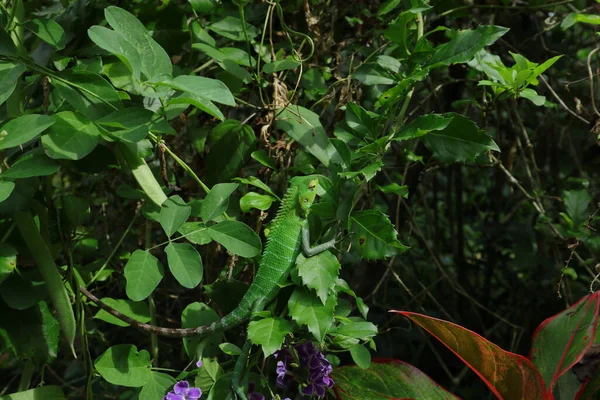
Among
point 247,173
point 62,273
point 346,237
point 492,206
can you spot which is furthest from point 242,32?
point 492,206

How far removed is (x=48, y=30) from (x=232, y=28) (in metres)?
0.42

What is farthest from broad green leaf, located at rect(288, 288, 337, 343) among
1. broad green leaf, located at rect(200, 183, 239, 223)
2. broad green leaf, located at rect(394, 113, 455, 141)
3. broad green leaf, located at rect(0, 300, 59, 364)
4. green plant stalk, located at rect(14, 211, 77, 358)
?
broad green leaf, located at rect(0, 300, 59, 364)

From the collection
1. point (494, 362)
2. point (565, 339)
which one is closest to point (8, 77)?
point (494, 362)

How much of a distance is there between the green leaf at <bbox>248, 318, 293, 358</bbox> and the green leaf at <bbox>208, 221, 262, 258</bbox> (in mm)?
129

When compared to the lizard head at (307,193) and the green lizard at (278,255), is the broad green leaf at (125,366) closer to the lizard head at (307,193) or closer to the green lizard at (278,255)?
the green lizard at (278,255)

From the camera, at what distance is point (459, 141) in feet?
4.11

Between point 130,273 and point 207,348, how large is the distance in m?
0.28

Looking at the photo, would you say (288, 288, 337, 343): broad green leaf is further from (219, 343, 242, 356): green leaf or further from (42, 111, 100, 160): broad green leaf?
(42, 111, 100, 160): broad green leaf

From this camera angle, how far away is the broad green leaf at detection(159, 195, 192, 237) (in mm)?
1229

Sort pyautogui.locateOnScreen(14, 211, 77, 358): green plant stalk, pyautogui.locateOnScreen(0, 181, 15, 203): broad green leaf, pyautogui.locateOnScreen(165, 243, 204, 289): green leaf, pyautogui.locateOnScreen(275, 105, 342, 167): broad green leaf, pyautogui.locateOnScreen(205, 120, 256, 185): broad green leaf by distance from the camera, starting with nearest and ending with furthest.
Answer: pyautogui.locateOnScreen(0, 181, 15, 203): broad green leaf < pyautogui.locateOnScreen(165, 243, 204, 289): green leaf < pyautogui.locateOnScreen(14, 211, 77, 358): green plant stalk < pyautogui.locateOnScreen(275, 105, 342, 167): broad green leaf < pyautogui.locateOnScreen(205, 120, 256, 185): broad green leaf

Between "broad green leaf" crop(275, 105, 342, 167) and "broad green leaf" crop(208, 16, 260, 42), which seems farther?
"broad green leaf" crop(208, 16, 260, 42)

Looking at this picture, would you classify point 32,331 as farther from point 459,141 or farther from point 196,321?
point 459,141

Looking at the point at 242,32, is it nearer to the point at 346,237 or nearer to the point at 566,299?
the point at 346,237

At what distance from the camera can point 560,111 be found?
8.42 feet
